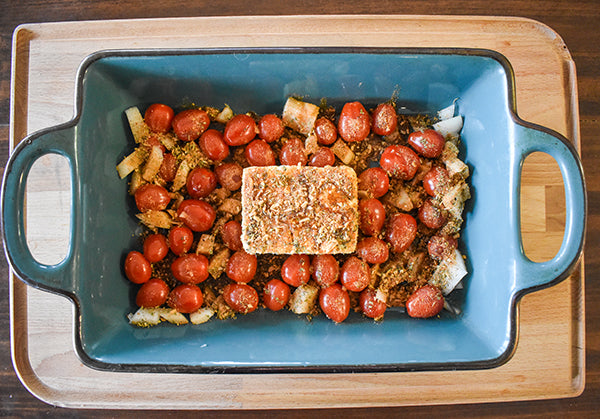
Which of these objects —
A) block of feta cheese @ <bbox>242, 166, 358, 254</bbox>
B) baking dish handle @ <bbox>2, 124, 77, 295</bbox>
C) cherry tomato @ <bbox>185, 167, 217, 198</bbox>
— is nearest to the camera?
baking dish handle @ <bbox>2, 124, 77, 295</bbox>

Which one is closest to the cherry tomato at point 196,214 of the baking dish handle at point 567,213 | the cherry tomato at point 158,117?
the cherry tomato at point 158,117

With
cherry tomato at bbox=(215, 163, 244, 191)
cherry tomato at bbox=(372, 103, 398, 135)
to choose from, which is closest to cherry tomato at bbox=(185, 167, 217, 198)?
cherry tomato at bbox=(215, 163, 244, 191)

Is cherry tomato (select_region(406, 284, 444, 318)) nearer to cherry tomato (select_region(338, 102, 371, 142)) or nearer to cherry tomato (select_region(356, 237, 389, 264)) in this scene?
cherry tomato (select_region(356, 237, 389, 264))

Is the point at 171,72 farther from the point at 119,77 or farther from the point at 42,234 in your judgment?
the point at 42,234

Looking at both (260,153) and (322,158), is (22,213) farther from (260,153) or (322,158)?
(322,158)

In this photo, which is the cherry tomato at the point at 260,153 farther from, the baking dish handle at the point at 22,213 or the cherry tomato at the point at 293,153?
the baking dish handle at the point at 22,213

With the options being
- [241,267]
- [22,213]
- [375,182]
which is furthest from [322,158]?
[22,213]

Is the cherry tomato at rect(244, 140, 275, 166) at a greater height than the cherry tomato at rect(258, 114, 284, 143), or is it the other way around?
the cherry tomato at rect(258, 114, 284, 143)
